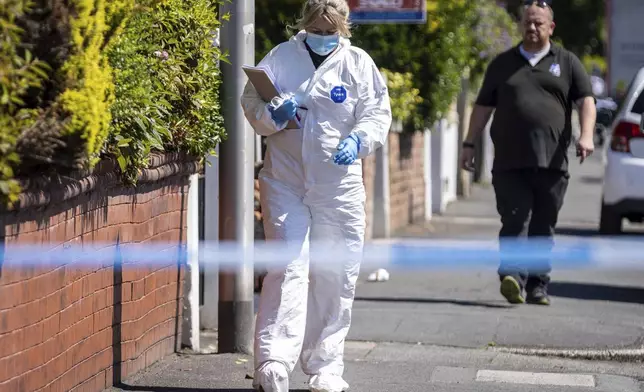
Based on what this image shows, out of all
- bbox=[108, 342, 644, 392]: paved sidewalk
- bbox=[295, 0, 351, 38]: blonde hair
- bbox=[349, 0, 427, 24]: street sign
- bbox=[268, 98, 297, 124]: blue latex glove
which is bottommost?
bbox=[108, 342, 644, 392]: paved sidewalk

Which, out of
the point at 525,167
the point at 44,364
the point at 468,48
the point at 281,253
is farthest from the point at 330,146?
the point at 468,48

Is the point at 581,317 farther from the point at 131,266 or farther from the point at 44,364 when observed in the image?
the point at 44,364

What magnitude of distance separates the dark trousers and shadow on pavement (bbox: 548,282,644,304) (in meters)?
0.90

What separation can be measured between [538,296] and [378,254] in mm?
3579

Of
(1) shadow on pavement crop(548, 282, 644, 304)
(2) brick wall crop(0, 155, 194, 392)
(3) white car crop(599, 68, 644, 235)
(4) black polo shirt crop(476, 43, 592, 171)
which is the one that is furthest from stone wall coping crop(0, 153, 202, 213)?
(3) white car crop(599, 68, 644, 235)

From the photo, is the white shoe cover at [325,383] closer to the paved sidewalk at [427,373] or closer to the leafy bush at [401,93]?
the paved sidewalk at [427,373]

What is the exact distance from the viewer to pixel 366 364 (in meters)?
7.24

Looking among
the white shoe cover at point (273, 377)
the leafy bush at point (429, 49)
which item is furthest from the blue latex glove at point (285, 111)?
the leafy bush at point (429, 49)

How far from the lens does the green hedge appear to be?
429 cm

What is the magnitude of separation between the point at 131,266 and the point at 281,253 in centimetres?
75

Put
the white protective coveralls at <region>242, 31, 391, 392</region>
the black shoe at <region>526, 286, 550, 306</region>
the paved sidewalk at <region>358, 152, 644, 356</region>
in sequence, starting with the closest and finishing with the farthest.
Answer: the white protective coveralls at <region>242, 31, 391, 392</region>, the paved sidewalk at <region>358, 152, 644, 356</region>, the black shoe at <region>526, 286, 550, 306</region>

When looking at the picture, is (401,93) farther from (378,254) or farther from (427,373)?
(427,373)

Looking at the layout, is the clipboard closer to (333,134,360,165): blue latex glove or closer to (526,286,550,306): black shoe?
(333,134,360,165): blue latex glove

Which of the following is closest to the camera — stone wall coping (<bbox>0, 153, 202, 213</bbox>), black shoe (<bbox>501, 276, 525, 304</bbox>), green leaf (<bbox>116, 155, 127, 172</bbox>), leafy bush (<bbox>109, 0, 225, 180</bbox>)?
stone wall coping (<bbox>0, 153, 202, 213</bbox>)
